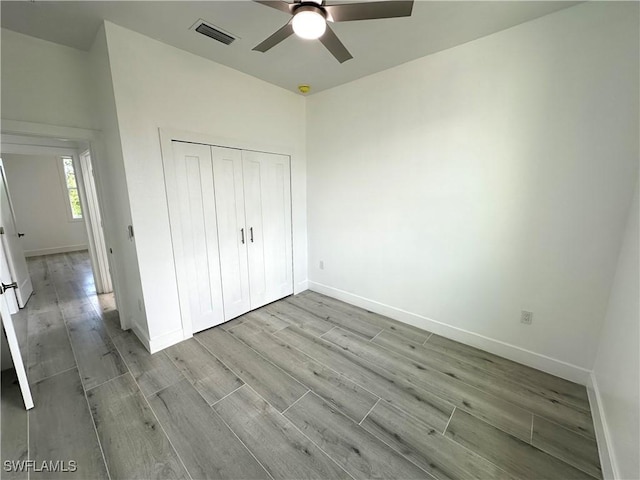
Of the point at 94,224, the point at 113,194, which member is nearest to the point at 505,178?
the point at 113,194

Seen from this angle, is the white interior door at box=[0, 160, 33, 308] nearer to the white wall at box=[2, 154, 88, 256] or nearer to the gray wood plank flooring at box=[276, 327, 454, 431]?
the white wall at box=[2, 154, 88, 256]

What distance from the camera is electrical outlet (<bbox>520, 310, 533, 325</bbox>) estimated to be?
2.20 metres

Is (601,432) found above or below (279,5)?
below

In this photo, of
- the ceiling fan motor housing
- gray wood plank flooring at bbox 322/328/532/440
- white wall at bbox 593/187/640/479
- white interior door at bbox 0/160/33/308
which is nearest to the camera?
white wall at bbox 593/187/640/479

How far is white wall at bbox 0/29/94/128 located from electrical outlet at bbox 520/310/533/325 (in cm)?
436

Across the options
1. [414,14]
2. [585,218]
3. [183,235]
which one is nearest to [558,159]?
[585,218]

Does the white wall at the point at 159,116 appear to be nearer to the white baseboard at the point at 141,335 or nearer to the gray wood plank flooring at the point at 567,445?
the white baseboard at the point at 141,335

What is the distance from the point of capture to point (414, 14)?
184 centimetres

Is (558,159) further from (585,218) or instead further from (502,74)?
(502,74)

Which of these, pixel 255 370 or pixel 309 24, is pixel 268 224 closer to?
pixel 255 370

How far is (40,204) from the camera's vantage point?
6.04m

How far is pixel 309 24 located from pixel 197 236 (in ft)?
6.85

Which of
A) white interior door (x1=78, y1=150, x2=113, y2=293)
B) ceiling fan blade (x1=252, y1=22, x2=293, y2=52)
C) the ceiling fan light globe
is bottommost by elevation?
white interior door (x1=78, y1=150, x2=113, y2=293)

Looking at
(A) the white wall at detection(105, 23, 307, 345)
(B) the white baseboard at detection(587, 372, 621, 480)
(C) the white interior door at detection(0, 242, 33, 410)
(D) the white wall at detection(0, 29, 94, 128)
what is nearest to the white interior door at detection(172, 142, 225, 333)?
(A) the white wall at detection(105, 23, 307, 345)
